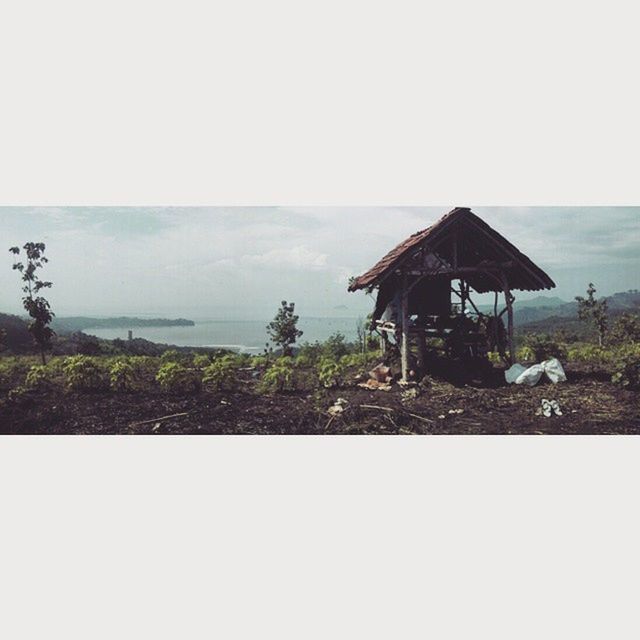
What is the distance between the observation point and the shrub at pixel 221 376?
820cm

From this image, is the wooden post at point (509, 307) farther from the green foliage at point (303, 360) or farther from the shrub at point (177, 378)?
the shrub at point (177, 378)

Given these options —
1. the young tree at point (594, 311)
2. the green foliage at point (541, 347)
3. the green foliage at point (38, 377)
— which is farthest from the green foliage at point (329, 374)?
the young tree at point (594, 311)

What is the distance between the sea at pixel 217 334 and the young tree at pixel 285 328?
0.35ft

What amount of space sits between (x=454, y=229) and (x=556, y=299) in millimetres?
2763

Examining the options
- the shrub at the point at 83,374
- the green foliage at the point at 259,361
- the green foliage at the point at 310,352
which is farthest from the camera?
the green foliage at the point at 310,352

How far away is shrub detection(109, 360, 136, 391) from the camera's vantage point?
8.15 m

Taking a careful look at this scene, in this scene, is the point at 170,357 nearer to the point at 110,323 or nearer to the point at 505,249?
the point at 110,323

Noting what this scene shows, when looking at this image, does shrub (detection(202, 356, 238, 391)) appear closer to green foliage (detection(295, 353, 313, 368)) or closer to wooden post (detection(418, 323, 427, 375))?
→ green foliage (detection(295, 353, 313, 368))

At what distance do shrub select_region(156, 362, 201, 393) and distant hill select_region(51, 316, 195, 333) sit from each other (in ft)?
2.69

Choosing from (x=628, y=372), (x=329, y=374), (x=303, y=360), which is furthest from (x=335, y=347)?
(x=628, y=372)

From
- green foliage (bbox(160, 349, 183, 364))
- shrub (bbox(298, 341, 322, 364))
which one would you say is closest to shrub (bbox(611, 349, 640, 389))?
shrub (bbox(298, 341, 322, 364))

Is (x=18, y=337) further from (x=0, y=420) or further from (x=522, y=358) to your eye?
(x=522, y=358)

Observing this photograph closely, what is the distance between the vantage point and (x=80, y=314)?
8430 mm

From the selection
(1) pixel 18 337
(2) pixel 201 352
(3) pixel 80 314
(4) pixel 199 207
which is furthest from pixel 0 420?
(4) pixel 199 207
